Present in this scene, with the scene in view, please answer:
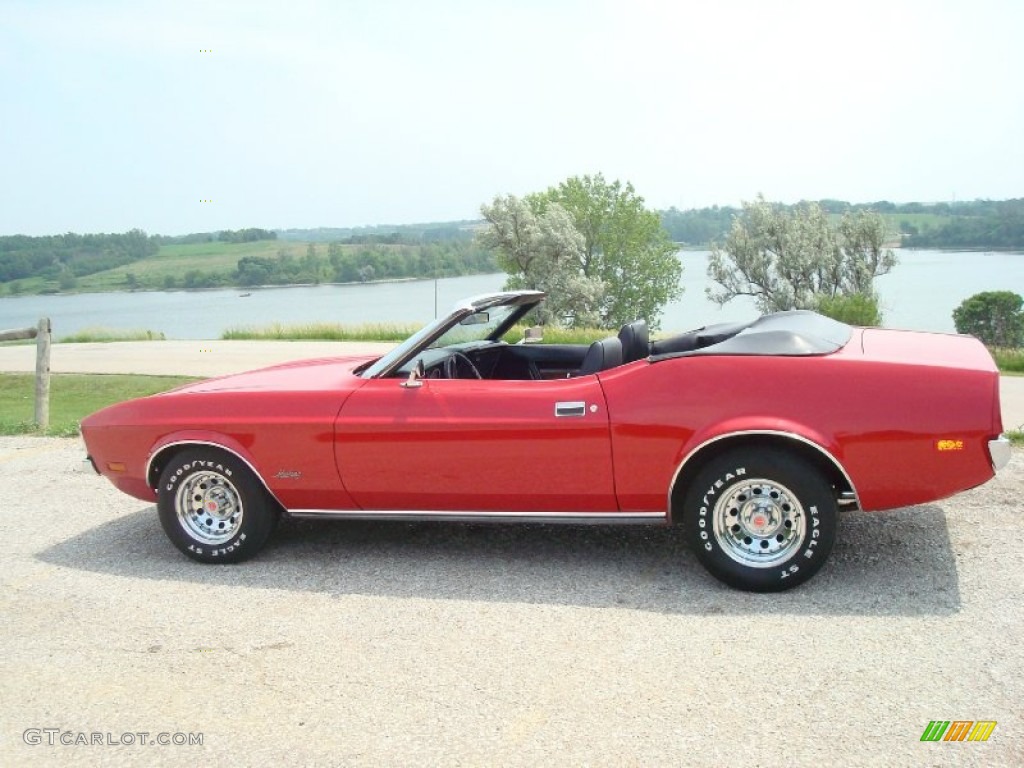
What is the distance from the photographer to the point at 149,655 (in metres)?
4.02

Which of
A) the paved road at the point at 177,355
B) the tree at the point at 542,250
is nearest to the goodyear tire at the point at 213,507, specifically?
the paved road at the point at 177,355

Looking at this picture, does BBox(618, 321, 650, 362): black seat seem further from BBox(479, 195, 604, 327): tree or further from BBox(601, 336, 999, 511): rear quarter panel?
BBox(479, 195, 604, 327): tree

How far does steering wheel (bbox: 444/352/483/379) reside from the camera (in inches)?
203

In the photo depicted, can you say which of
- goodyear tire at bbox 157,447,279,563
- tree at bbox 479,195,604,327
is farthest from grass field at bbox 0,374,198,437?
tree at bbox 479,195,604,327

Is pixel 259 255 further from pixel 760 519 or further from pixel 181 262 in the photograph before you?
pixel 760 519

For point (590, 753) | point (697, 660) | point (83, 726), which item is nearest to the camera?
point (590, 753)

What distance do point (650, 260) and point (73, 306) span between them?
1455 inches

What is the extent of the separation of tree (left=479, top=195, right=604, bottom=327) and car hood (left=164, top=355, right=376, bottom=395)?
35.7 meters

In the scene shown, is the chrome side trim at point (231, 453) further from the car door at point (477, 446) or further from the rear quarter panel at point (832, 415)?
the rear quarter panel at point (832, 415)

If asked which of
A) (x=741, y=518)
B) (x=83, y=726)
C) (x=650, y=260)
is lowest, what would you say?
(x=83, y=726)

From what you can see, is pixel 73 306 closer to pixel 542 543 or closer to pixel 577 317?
pixel 577 317

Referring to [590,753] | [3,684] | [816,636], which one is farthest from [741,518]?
[3,684]

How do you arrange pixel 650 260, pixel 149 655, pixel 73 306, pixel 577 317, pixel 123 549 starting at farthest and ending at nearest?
pixel 650 260, pixel 577 317, pixel 73 306, pixel 123 549, pixel 149 655

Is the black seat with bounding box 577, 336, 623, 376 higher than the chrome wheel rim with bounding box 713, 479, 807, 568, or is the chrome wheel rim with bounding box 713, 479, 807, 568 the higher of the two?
the black seat with bounding box 577, 336, 623, 376
